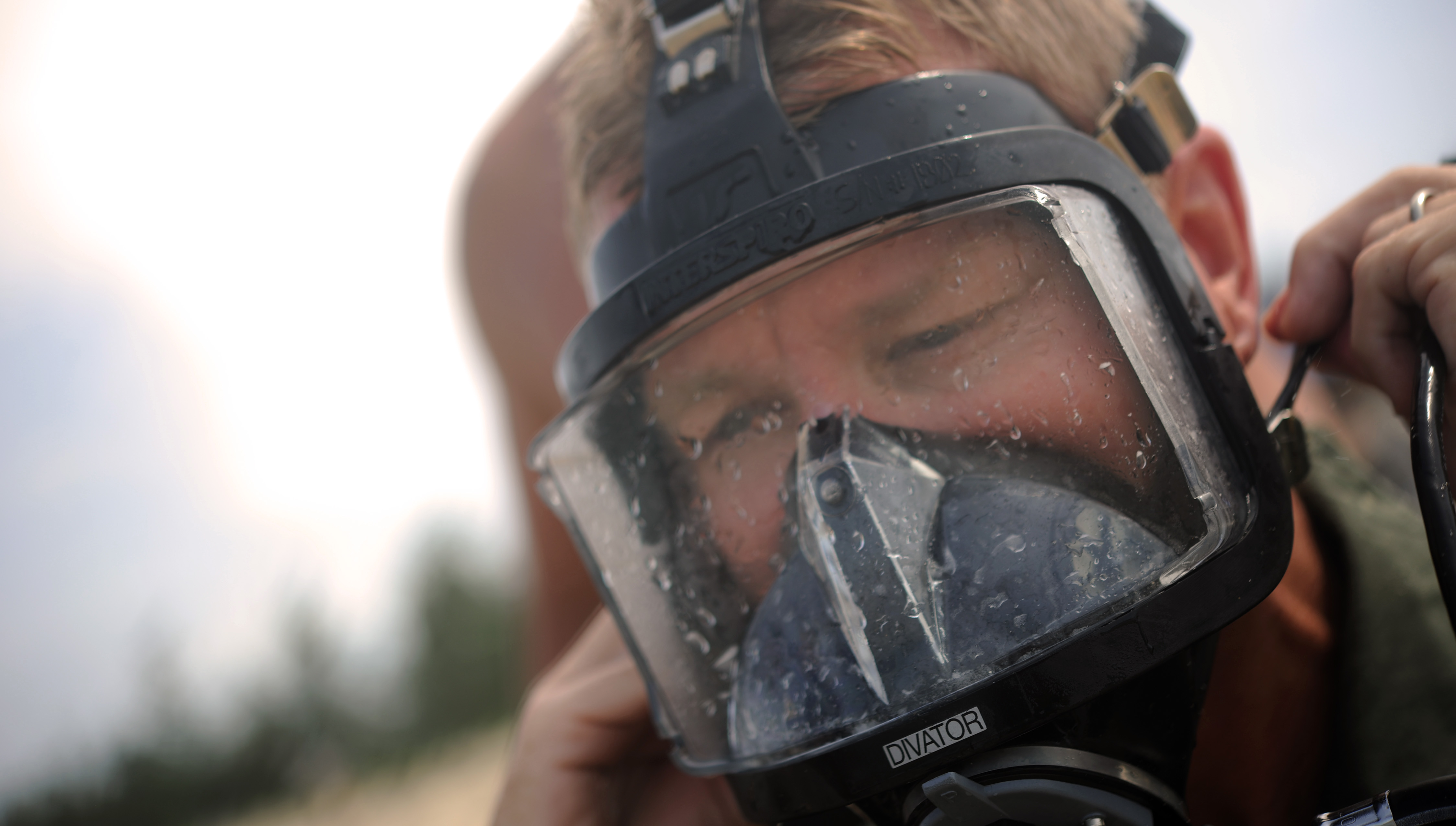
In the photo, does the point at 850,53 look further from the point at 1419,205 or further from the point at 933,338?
the point at 1419,205

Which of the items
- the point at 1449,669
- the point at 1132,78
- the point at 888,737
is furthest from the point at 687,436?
the point at 1449,669

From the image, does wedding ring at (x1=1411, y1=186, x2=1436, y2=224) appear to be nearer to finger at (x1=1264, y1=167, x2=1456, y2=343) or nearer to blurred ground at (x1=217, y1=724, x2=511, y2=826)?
finger at (x1=1264, y1=167, x2=1456, y2=343)

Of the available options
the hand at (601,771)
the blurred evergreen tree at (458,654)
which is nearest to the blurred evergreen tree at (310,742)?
the blurred evergreen tree at (458,654)

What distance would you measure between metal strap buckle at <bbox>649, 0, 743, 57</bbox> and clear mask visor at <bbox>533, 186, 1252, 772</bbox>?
38cm

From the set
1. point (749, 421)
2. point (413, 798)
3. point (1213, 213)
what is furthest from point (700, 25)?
point (413, 798)

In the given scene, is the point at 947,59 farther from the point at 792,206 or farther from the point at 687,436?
the point at 687,436

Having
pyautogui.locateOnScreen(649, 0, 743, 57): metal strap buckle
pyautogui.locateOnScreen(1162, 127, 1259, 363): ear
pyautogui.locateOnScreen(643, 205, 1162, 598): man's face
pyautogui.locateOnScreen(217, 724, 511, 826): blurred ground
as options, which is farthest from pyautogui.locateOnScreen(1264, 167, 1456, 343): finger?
pyautogui.locateOnScreen(217, 724, 511, 826): blurred ground

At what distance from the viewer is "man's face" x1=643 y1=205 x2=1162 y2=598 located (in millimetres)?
778

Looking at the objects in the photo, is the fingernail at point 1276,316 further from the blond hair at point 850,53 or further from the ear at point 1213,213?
the blond hair at point 850,53

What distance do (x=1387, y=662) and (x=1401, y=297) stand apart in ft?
1.55

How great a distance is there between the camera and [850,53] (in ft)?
3.16

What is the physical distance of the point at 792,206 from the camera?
2.62 feet

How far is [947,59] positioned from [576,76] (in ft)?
2.09

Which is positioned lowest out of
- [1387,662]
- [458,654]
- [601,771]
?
[458,654]
